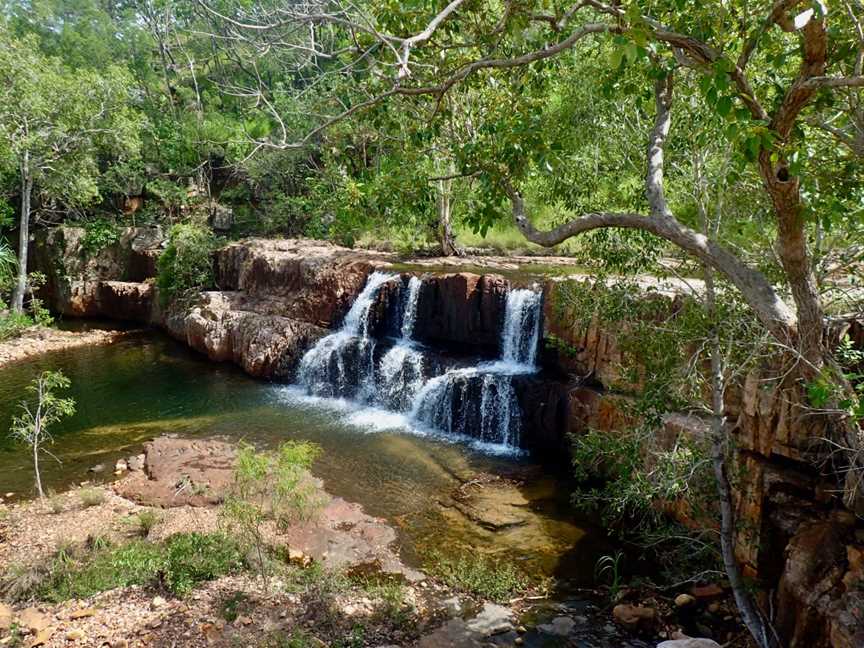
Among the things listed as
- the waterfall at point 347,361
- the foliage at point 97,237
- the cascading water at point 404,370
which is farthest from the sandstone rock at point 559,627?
the foliage at point 97,237

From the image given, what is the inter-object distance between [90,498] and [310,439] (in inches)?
143

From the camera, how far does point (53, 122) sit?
55.0 feet

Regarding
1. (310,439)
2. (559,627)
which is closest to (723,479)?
(559,627)

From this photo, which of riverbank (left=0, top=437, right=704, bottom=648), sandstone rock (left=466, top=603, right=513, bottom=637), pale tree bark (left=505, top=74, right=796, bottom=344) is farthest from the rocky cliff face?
sandstone rock (left=466, top=603, right=513, bottom=637)

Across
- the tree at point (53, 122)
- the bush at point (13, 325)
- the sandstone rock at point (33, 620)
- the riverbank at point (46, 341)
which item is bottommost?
the sandstone rock at point (33, 620)

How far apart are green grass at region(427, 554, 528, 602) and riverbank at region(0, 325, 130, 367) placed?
13.8 metres

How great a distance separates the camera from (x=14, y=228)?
67.5ft

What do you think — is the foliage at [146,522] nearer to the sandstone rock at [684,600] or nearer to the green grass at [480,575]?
the green grass at [480,575]

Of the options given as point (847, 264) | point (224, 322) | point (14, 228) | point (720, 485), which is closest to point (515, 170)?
point (847, 264)

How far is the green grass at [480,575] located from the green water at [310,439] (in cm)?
26

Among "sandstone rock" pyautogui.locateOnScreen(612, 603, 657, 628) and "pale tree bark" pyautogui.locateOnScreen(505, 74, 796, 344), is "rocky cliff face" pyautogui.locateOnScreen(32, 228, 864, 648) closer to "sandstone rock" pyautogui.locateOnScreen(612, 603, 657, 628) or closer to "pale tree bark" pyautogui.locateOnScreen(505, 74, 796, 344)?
"pale tree bark" pyautogui.locateOnScreen(505, 74, 796, 344)

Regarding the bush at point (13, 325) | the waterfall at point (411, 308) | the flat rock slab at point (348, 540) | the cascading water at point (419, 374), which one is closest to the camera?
the flat rock slab at point (348, 540)

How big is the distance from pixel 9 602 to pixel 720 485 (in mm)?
6938

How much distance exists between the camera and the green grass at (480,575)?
22.4ft
